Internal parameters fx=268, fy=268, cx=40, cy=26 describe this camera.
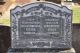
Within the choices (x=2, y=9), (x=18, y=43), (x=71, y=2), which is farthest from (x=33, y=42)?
(x=71, y=2)

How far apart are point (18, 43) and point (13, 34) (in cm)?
22

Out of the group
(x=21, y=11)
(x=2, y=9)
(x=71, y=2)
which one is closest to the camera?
(x=21, y=11)

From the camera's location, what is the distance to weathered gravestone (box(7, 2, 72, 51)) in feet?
17.9

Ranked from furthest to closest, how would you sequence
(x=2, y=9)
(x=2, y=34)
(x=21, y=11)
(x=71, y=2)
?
(x=71, y=2) → (x=2, y=9) → (x=2, y=34) → (x=21, y=11)

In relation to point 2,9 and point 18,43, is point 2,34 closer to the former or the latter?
point 18,43

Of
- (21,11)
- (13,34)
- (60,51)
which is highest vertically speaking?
(21,11)

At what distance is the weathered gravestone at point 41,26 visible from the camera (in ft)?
17.9

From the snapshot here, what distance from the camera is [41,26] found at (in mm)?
5543

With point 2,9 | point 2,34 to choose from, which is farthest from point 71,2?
point 2,34

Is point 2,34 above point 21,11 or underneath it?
underneath

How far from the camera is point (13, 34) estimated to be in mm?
5562

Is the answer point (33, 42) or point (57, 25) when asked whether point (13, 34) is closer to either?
point (33, 42)

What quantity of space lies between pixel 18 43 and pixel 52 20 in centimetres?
86

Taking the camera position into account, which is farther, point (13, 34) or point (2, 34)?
point (2, 34)
